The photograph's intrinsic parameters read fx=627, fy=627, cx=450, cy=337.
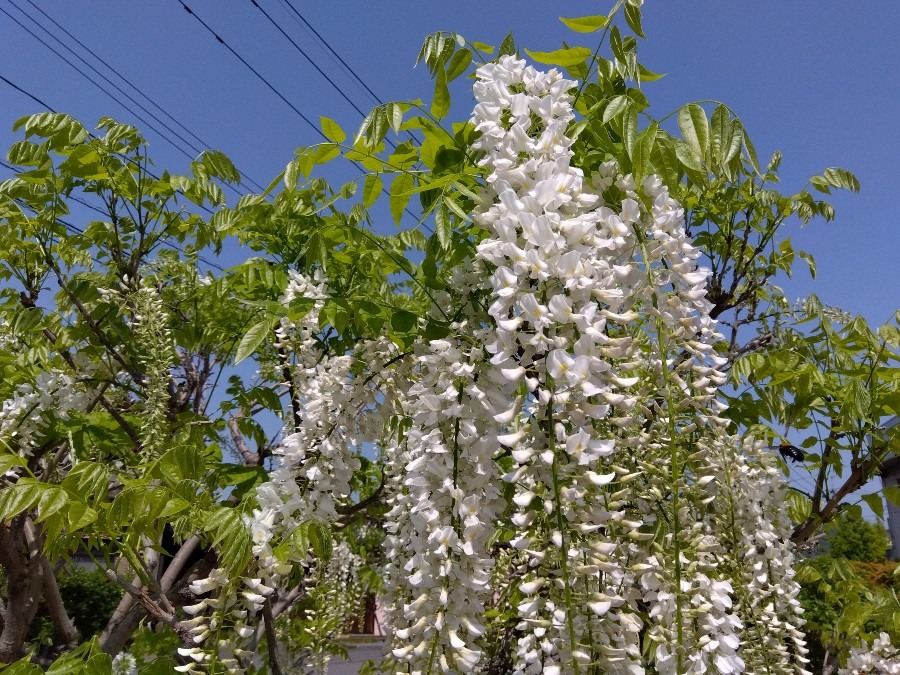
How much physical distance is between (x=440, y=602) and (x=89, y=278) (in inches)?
132

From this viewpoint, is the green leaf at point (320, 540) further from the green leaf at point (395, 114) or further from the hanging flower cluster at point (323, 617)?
the hanging flower cluster at point (323, 617)

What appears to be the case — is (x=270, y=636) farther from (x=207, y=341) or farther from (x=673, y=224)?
(x=673, y=224)

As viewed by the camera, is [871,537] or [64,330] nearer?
[64,330]

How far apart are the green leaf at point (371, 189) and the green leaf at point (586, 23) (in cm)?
83

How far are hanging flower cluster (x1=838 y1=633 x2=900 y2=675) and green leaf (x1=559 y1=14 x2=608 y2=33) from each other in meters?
4.12

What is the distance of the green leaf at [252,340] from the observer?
2.36 meters

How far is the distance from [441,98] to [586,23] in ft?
1.70

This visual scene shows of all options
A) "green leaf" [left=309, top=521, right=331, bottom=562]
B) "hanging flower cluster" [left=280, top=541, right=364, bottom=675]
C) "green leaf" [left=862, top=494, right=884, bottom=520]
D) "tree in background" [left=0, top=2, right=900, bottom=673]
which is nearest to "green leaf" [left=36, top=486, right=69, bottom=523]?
"tree in background" [left=0, top=2, right=900, bottom=673]

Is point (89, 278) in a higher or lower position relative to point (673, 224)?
higher

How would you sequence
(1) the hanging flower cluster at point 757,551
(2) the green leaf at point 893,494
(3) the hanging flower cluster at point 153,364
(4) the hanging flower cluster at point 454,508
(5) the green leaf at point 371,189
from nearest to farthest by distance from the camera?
(4) the hanging flower cluster at point 454,508, (5) the green leaf at point 371,189, (1) the hanging flower cluster at point 757,551, (3) the hanging flower cluster at point 153,364, (2) the green leaf at point 893,494

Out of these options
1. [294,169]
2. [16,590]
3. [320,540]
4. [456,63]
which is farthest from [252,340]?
[16,590]

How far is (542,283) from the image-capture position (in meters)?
1.57

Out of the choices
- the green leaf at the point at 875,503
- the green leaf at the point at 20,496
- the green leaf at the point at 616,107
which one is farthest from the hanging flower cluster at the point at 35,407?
the green leaf at the point at 875,503

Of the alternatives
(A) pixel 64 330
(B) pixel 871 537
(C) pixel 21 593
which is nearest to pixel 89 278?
(A) pixel 64 330
